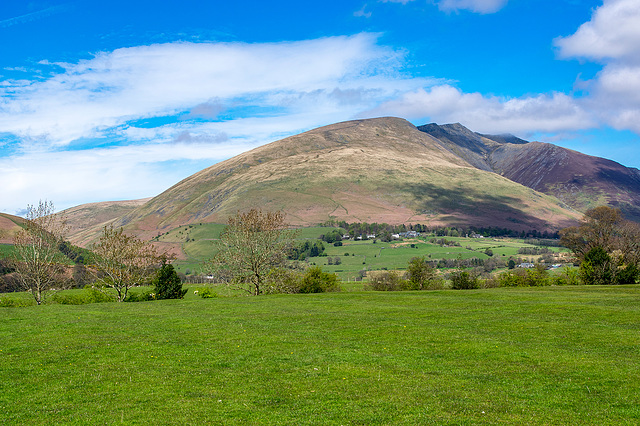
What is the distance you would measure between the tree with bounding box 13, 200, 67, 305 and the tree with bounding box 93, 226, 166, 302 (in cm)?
544

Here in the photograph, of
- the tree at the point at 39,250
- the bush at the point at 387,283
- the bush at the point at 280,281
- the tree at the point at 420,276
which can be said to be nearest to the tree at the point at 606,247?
the tree at the point at 420,276

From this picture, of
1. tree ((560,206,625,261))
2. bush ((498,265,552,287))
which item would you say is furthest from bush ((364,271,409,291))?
tree ((560,206,625,261))

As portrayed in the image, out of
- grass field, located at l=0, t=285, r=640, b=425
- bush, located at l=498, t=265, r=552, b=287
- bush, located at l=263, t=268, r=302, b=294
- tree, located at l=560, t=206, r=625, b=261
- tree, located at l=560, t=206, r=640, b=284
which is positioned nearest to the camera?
grass field, located at l=0, t=285, r=640, b=425

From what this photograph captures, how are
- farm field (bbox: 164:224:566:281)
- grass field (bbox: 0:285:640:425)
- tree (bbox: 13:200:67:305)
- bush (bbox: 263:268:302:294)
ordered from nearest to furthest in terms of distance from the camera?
grass field (bbox: 0:285:640:425) < tree (bbox: 13:200:67:305) < bush (bbox: 263:268:302:294) < farm field (bbox: 164:224:566:281)

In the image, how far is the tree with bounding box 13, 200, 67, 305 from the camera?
56.6 m

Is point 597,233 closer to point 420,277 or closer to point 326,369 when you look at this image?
point 420,277

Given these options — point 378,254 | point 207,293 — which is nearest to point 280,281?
point 207,293

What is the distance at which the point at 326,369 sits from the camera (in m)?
19.0

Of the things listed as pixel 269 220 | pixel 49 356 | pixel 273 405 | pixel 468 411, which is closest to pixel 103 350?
pixel 49 356

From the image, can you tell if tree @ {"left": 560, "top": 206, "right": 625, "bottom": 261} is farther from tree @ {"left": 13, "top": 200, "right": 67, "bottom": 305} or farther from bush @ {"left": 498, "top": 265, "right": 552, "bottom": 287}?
tree @ {"left": 13, "top": 200, "right": 67, "bottom": 305}

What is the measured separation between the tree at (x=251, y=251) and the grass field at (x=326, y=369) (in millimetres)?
30629

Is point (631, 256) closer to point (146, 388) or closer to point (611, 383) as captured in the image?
point (611, 383)

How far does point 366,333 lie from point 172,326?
531 inches

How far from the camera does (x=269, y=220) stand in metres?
67.3
